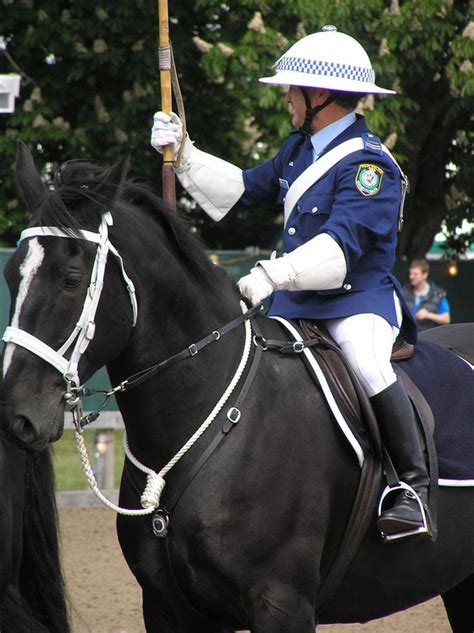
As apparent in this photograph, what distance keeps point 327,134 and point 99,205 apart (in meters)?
1.04

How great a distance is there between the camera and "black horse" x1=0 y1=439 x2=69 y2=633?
15.5ft

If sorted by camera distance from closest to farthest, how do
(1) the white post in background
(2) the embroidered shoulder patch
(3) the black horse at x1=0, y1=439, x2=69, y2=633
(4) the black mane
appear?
(4) the black mane → (2) the embroidered shoulder patch → (3) the black horse at x1=0, y1=439, x2=69, y2=633 → (1) the white post in background

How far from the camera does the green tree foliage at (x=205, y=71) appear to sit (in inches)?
454

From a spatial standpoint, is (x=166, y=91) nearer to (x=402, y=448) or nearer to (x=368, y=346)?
(x=368, y=346)

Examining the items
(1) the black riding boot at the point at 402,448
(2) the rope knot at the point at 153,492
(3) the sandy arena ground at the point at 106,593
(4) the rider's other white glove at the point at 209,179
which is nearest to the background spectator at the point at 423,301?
(3) the sandy arena ground at the point at 106,593

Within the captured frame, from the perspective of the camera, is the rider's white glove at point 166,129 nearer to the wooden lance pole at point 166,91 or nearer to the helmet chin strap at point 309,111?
the wooden lance pole at point 166,91

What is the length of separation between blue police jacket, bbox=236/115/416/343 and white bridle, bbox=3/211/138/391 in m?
0.83

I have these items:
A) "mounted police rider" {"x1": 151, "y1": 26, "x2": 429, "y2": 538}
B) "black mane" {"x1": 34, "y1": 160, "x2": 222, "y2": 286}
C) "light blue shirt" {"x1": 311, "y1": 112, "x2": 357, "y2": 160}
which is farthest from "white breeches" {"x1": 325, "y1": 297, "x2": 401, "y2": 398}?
"light blue shirt" {"x1": 311, "y1": 112, "x2": 357, "y2": 160}

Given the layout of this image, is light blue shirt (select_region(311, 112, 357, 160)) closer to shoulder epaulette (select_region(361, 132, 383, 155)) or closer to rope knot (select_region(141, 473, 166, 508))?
Result: shoulder epaulette (select_region(361, 132, 383, 155))

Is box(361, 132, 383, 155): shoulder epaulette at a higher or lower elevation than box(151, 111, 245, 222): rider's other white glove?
higher

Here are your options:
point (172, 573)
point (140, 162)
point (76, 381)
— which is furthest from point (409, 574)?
point (140, 162)

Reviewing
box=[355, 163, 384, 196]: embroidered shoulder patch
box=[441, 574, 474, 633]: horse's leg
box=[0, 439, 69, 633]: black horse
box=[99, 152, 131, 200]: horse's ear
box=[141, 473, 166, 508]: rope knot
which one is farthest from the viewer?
box=[441, 574, 474, 633]: horse's leg

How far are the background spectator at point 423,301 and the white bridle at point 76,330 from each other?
26.2 ft

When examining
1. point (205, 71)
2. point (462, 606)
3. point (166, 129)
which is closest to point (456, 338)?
point (462, 606)
